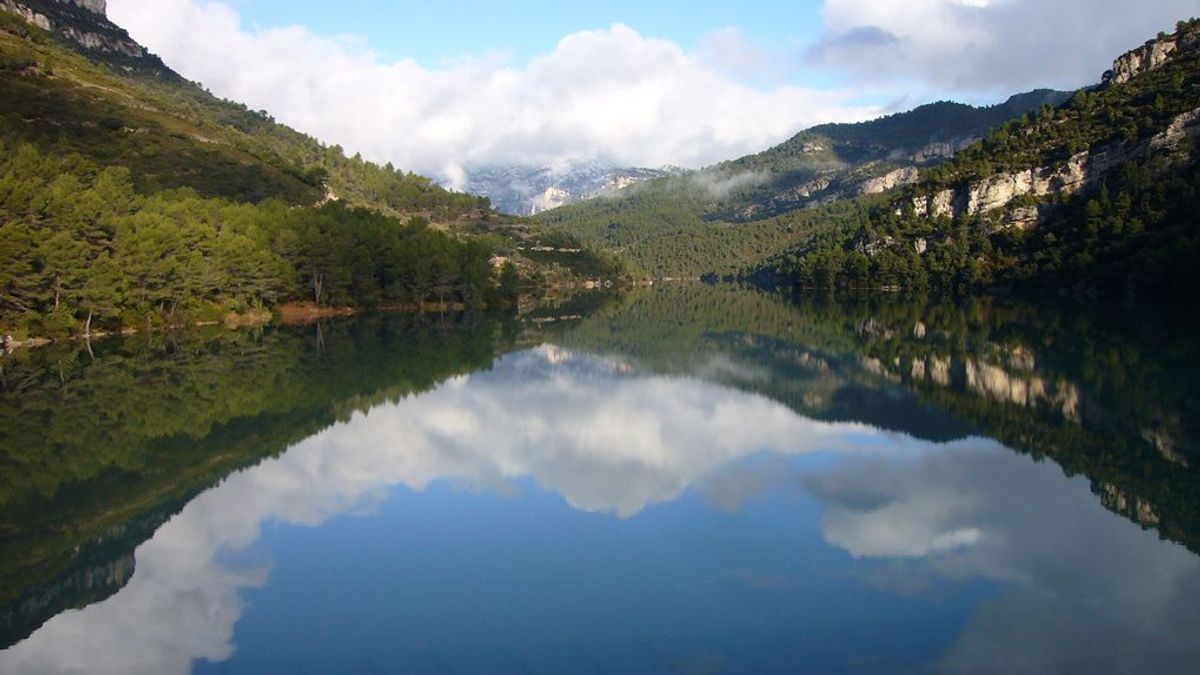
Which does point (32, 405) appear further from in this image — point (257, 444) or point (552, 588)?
point (552, 588)

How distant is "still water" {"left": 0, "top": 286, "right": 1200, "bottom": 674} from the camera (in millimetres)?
9023

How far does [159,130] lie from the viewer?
100 m

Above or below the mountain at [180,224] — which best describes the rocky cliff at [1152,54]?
above

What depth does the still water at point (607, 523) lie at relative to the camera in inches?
355

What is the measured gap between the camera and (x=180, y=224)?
186 feet

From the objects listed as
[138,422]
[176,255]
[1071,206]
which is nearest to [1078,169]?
[1071,206]

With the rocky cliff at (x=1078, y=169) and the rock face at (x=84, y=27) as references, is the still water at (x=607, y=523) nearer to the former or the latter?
the rocky cliff at (x=1078, y=169)

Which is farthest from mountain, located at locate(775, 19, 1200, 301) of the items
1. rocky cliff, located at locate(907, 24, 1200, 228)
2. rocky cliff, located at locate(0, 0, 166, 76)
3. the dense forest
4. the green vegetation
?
rocky cliff, located at locate(0, 0, 166, 76)

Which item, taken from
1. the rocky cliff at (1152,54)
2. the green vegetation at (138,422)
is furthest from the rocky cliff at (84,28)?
the rocky cliff at (1152,54)

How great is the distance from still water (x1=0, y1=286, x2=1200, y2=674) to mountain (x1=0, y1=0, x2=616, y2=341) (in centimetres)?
1797

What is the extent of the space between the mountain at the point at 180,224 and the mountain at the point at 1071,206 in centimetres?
5034

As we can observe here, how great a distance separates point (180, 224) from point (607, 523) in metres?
53.3

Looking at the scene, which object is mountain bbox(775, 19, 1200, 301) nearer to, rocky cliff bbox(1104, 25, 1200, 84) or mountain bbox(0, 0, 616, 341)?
rocky cliff bbox(1104, 25, 1200, 84)

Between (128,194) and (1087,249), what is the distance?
263 feet
